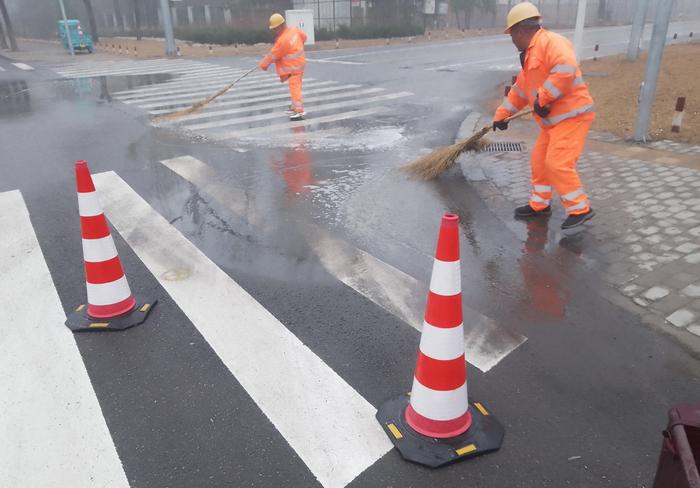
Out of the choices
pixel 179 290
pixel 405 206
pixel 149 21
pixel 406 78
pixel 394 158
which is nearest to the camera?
pixel 179 290

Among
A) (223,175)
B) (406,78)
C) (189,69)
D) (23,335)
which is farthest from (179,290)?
(189,69)

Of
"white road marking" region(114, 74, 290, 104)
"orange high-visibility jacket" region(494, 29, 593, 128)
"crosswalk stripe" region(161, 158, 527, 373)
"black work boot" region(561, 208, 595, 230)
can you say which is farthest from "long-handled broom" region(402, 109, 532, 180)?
"white road marking" region(114, 74, 290, 104)

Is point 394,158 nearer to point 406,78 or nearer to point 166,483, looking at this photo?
point 166,483

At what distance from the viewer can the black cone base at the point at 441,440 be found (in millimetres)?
2518

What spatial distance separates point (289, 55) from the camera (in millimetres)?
10367

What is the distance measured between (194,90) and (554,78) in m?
12.3

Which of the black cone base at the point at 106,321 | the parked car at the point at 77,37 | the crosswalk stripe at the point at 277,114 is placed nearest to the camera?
the black cone base at the point at 106,321

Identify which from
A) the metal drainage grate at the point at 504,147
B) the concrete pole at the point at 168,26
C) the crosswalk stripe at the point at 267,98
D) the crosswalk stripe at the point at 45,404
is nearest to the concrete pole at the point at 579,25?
the metal drainage grate at the point at 504,147

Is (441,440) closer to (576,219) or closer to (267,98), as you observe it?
(576,219)

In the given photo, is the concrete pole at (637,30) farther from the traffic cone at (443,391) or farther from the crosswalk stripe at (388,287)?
the traffic cone at (443,391)

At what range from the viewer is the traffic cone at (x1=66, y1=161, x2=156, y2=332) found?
12.1ft

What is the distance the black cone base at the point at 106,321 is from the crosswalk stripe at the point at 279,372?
0.86ft

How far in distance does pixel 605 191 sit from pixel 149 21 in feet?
188

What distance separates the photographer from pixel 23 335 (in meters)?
3.53
